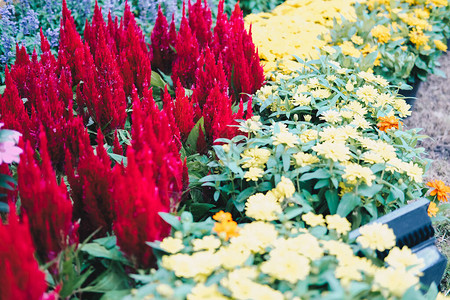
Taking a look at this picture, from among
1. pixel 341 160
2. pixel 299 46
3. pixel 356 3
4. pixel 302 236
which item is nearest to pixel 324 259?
pixel 302 236

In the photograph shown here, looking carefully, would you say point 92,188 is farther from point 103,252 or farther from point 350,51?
point 350,51

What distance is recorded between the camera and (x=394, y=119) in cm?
223

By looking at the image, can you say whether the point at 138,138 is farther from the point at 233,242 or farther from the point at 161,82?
the point at 161,82

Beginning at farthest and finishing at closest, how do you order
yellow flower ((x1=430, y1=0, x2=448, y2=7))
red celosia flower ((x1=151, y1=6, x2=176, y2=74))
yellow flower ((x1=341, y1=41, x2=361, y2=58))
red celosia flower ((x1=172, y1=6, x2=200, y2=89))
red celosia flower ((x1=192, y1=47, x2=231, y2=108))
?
yellow flower ((x1=430, y1=0, x2=448, y2=7)) → yellow flower ((x1=341, y1=41, x2=361, y2=58)) → red celosia flower ((x1=151, y1=6, x2=176, y2=74)) → red celosia flower ((x1=172, y1=6, x2=200, y2=89)) → red celosia flower ((x1=192, y1=47, x2=231, y2=108))

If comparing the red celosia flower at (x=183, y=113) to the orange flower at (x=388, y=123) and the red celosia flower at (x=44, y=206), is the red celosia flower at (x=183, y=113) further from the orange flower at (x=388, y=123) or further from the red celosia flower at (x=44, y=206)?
the orange flower at (x=388, y=123)

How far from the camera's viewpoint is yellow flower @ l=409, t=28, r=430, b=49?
3701 mm

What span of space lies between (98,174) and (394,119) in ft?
5.08

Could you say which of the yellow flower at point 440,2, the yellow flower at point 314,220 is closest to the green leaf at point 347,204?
the yellow flower at point 314,220

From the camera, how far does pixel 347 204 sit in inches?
65.3

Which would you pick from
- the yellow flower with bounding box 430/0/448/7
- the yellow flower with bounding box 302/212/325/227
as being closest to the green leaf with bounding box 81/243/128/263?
the yellow flower with bounding box 302/212/325/227

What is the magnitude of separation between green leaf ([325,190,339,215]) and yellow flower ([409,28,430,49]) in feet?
8.42

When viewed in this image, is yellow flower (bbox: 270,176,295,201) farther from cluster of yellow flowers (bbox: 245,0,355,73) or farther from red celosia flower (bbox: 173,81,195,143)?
cluster of yellow flowers (bbox: 245,0,355,73)

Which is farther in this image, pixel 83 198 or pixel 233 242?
pixel 83 198

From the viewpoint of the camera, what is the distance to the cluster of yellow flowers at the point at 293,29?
10.3 ft
